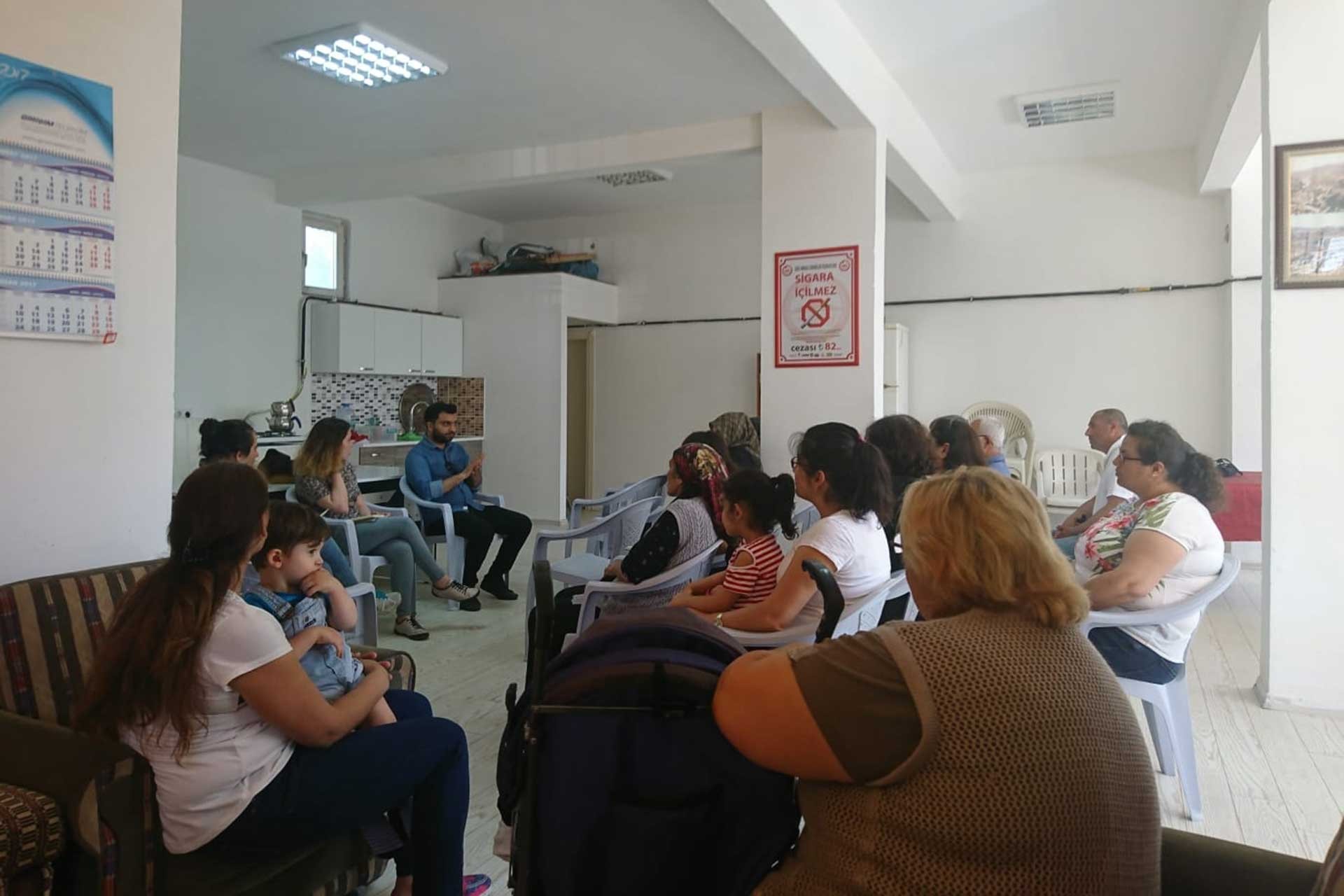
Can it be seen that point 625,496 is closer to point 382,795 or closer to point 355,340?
point 355,340

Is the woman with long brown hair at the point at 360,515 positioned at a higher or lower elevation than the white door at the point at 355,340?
lower

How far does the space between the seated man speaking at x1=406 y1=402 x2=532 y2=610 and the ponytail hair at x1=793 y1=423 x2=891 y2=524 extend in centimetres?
296

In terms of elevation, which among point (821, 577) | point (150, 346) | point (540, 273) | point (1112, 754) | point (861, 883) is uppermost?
point (540, 273)

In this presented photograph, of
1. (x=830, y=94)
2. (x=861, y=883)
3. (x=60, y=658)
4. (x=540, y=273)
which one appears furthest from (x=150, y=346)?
(x=540, y=273)

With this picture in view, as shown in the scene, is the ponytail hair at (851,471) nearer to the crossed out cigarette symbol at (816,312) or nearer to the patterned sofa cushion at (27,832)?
the patterned sofa cushion at (27,832)

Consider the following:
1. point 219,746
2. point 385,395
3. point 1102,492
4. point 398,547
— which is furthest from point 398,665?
point 385,395

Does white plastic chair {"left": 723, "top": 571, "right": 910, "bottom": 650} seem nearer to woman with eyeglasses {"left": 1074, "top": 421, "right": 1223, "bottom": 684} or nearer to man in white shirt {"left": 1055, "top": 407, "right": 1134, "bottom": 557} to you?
woman with eyeglasses {"left": 1074, "top": 421, "right": 1223, "bottom": 684}

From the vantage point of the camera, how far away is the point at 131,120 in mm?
2371

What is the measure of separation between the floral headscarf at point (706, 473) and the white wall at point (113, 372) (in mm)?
1732

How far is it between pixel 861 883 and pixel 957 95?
213 inches

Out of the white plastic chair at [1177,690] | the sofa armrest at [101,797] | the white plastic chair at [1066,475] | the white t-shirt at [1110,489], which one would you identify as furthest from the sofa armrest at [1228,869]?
the white plastic chair at [1066,475]

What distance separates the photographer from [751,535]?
9.30 feet

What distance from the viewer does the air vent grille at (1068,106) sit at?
5.57 metres

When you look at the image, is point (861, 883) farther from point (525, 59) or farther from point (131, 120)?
point (525, 59)
